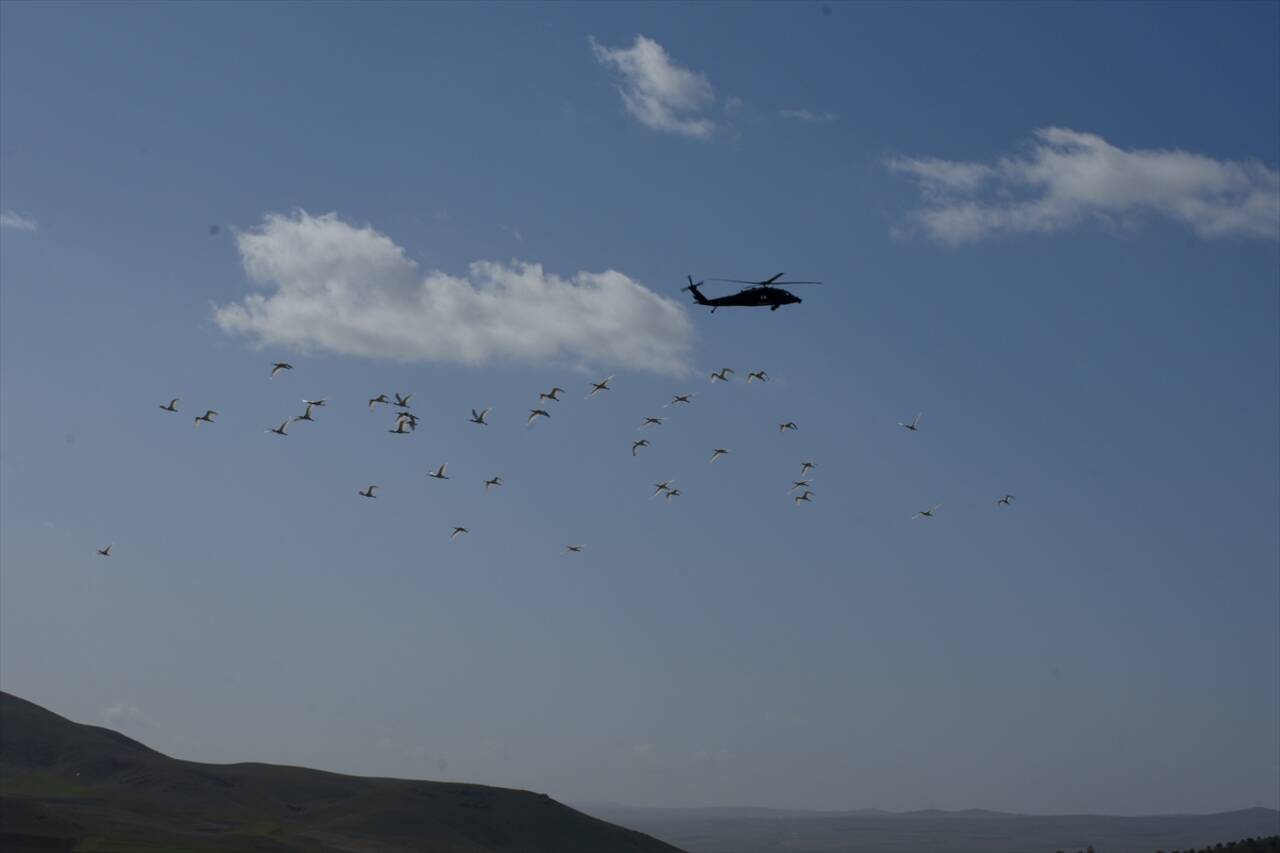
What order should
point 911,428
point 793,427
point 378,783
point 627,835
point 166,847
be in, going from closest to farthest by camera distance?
point 911,428
point 793,427
point 166,847
point 627,835
point 378,783

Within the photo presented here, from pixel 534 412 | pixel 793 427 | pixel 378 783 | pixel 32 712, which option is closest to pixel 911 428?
pixel 793 427

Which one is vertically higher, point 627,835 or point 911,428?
point 911,428

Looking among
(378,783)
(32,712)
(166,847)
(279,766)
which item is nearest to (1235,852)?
(166,847)

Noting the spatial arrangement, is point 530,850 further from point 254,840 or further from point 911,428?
point 911,428

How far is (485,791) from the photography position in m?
174

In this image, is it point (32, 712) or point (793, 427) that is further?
point (32, 712)

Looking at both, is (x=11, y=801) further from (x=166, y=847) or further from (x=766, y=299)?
(x=766, y=299)

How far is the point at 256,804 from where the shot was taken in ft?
532

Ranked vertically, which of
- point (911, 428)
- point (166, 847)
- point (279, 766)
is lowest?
point (166, 847)

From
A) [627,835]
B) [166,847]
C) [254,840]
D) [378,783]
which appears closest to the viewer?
[166,847]

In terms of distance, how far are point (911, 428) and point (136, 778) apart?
114851mm

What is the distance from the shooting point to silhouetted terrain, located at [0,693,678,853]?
13725 cm

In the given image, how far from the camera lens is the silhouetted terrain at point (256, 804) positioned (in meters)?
137

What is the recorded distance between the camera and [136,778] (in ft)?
535
